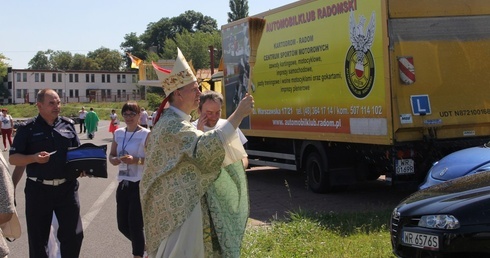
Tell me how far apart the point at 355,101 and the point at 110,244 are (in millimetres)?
4458

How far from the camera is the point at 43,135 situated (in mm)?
5953

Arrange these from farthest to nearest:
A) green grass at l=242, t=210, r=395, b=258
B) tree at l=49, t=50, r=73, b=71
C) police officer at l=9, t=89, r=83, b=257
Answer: tree at l=49, t=50, r=73, b=71 < green grass at l=242, t=210, r=395, b=258 < police officer at l=9, t=89, r=83, b=257

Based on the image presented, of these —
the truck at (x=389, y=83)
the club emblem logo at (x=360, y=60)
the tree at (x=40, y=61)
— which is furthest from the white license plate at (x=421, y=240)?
the tree at (x=40, y=61)

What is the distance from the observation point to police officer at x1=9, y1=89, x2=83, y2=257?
5.84 meters

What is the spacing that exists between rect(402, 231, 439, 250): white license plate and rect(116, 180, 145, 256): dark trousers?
102 inches

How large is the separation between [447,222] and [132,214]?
3.05 metres

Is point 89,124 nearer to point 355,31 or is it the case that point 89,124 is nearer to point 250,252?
point 355,31

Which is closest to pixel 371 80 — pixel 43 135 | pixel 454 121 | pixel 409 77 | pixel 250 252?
pixel 409 77

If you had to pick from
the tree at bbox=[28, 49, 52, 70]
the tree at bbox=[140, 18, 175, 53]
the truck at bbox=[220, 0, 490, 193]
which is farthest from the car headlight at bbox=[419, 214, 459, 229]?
the tree at bbox=[28, 49, 52, 70]

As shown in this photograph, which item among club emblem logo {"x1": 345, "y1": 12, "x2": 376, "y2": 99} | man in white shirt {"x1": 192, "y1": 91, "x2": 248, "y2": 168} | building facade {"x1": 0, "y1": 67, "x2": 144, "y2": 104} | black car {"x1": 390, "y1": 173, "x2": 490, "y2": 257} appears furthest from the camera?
building facade {"x1": 0, "y1": 67, "x2": 144, "y2": 104}

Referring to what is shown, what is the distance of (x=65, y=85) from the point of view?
11200 cm

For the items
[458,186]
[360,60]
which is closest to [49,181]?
[458,186]

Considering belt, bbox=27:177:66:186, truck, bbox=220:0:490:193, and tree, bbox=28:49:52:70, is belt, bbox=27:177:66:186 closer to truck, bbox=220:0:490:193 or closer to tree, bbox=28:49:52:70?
truck, bbox=220:0:490:193

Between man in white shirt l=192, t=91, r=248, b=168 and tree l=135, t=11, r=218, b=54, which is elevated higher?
tree l=135, t=11, r=218, b=54
